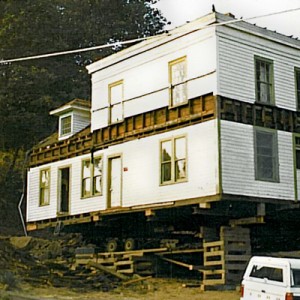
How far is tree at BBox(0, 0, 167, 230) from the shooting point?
5075 cm

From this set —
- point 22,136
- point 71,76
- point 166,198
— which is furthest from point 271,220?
point 71,76

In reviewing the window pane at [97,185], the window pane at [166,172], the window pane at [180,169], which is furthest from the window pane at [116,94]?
the window pane at [180,169]

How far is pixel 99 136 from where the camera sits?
3078 centimetres

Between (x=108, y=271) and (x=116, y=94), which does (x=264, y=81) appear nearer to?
(x=116, y=94)

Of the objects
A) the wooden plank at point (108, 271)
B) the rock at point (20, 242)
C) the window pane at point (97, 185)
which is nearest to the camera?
the wooden plank at point (108, 271)

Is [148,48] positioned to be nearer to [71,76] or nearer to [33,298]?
[33,298]

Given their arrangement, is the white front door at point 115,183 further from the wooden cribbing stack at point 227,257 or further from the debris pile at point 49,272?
the wooden cribbing stack at point 227,257

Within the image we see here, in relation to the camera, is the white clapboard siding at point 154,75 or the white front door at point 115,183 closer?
the white clapboard siding at point 154,75

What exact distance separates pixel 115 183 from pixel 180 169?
4350 mm

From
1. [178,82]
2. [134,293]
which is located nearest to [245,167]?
[178,82]

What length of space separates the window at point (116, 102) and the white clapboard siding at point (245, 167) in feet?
20.6

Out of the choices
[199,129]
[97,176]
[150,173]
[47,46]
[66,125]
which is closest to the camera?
[199,129]

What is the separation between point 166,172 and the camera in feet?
86.9

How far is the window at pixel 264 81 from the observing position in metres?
26.2
